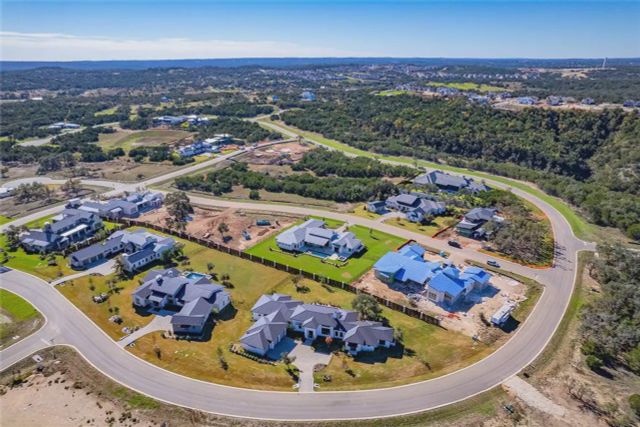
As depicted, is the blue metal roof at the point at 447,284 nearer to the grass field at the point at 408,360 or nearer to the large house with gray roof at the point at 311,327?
the grass field at the point at 408,360

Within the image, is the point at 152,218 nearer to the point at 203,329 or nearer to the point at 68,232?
the point at 68,232

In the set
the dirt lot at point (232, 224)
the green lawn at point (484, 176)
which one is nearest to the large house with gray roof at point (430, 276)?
the dirt lot at point (232, 224)

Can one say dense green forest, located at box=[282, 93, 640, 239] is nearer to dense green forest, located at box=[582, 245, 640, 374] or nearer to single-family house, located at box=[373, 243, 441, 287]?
dense green forest, located at box=[582, 245, 640, 374]

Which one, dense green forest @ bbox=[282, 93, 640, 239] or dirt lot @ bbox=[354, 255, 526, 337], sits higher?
dense green forest @ bbox=[282, 93, 640, 239]

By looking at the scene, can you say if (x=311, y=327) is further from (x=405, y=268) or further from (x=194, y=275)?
(x=194, y=275)

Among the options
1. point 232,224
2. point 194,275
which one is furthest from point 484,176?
point 194,275

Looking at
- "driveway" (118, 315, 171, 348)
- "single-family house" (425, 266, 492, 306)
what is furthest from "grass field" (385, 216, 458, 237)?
"driveway" (118, 315, 171, 348)
